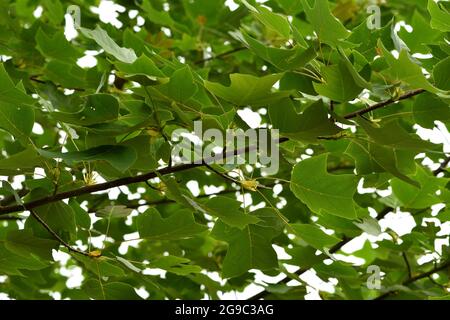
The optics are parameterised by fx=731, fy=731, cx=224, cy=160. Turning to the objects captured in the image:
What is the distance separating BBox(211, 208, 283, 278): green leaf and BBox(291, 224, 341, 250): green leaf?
5 centimetres

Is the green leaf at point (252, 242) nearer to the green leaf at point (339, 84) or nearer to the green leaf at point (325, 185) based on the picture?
the green leaf at point (325, 185)

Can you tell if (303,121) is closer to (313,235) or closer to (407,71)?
(407,71)

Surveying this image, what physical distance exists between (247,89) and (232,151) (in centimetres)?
14

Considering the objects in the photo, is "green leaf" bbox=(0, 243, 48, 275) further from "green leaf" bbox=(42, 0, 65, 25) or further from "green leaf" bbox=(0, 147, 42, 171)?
"green leaf" bbox=(42, 0, 65, 25)

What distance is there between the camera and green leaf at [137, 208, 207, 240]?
4.65ft

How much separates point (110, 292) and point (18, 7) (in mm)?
1488

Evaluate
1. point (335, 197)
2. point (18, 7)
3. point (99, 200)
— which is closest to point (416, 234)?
point (335, 197)

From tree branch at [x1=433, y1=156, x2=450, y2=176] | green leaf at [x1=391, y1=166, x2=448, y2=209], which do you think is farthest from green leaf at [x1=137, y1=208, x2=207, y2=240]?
tree branch at [x1=433, y1=156, x2=450, y2=176]

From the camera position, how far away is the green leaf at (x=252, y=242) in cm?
143

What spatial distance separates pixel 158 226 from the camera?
1.44 m

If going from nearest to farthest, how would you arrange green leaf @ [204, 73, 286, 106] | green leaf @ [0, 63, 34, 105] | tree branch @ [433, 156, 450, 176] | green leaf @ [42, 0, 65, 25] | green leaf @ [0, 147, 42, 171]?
green leaf @ [204, 73, 286, 106], green leaf @ [0, 147, 42, 171], green leaf @ [0, 63, 34, 105], tree branch @ [433, 156, 450, 176], green leaf @ [42, 0, 65, 25]

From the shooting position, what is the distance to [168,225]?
56.5 inches

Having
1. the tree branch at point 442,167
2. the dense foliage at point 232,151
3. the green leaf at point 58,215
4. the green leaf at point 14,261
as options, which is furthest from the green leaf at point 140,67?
the tree branch at point 442,167

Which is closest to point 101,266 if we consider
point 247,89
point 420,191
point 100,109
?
point 100,109
